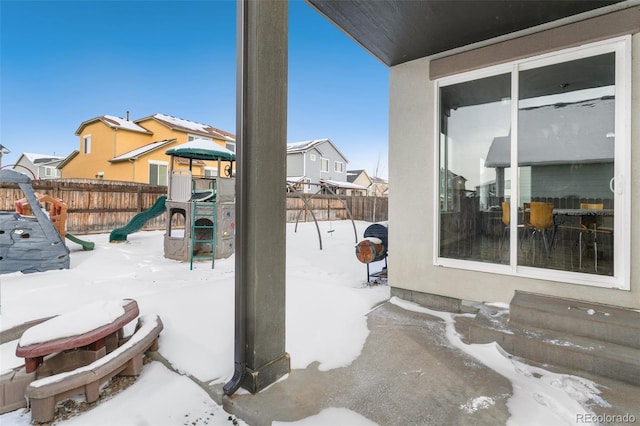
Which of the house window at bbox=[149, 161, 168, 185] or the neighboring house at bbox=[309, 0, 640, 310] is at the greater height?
the house window at bbox=[149, 161, 168, 185]

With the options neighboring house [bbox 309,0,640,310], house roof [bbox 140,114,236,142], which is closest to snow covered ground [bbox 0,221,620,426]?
neighboring house [bbox 309,0,640,310]

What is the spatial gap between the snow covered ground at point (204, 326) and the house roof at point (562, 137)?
195 centimetres

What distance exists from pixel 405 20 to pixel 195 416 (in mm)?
3428

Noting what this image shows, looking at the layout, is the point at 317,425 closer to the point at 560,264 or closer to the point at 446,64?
the point at 560,264

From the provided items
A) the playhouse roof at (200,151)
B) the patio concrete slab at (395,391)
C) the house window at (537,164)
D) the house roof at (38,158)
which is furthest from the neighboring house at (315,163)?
the house roof at (38,158)

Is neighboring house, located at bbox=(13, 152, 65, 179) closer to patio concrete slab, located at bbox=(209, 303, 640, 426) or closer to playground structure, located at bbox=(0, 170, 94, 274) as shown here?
playground structure, located at bbox=(0, 170, 94, 274)

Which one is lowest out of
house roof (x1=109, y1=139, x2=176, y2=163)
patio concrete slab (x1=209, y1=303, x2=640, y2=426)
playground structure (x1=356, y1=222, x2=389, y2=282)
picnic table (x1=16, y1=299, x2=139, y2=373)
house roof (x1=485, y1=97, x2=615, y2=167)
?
patio concrete slab (x1=209, y1=303, x2=640, y2=426)

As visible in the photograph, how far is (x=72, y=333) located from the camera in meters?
2.01

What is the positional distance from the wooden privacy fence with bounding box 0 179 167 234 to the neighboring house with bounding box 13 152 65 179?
18516mm

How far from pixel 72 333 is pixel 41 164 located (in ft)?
103

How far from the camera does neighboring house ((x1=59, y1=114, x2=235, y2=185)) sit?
14812mm

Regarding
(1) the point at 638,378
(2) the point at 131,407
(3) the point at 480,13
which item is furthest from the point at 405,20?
(2) the point at 131,407

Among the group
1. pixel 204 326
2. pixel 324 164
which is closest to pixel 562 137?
pixel 204 326

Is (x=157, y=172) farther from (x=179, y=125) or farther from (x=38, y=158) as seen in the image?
(x=38, y=158)
